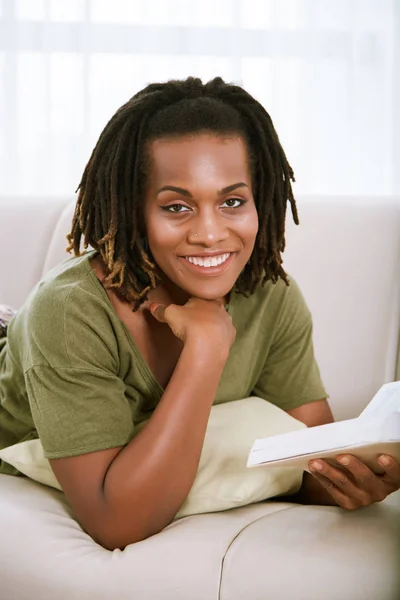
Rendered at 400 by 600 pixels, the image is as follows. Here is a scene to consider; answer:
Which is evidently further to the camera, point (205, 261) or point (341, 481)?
point (205, 261)

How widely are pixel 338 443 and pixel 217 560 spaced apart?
0.22 metres

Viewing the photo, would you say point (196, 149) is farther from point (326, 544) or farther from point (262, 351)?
point (326, 544)

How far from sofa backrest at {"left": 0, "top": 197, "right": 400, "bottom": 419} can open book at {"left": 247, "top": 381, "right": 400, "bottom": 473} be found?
2.21 ft

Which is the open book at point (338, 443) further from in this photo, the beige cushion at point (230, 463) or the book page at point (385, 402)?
the beige cushion at point (230, 463)

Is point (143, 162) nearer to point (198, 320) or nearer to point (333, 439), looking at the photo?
point (198, 320)

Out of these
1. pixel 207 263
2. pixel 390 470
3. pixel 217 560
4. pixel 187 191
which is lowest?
pixel 217 560

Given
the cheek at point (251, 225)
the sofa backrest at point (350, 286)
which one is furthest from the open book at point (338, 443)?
the sofa backrest at point (350, 286)

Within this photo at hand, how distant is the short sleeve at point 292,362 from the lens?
149cm

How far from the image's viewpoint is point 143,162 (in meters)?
1.25

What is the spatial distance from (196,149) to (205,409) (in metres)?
0.37

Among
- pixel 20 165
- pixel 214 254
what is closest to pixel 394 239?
pixel 214 254

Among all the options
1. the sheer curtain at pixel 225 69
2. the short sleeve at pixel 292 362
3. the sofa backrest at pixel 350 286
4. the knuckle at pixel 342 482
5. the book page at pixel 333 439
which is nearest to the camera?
the book page at pixel 333 439

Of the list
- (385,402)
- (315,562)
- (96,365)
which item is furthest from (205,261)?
(315,562)

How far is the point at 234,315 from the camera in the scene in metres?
1.44
